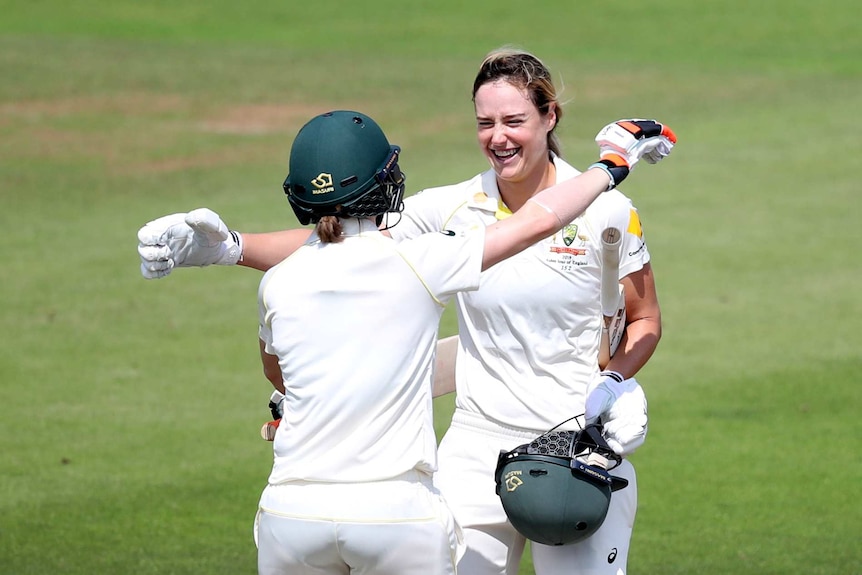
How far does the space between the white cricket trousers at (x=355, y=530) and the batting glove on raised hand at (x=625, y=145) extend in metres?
1.19

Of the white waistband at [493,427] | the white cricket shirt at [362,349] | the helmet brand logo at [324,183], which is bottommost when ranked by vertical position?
the white waistband at [493,427]

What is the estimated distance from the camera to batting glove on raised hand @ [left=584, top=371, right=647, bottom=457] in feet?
14.5

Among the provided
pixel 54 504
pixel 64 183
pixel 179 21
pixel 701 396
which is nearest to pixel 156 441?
pixel 54 504

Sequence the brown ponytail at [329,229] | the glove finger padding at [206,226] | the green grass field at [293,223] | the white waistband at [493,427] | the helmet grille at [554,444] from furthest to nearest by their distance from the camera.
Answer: the green grass field at [293,223], the white waistband at [493,427], the helmet grille at [554,444], the glove finger padding at [206,226], the brown ponytail at [329,229]

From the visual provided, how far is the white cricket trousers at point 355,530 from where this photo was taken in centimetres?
370

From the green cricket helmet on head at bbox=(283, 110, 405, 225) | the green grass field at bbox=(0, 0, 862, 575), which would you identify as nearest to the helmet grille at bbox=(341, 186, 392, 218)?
the green cricket helmet on head at bbox=(283, 110, 405, 225)

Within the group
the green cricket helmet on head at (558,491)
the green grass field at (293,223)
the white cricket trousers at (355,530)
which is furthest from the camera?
the green grass field at (293,223)

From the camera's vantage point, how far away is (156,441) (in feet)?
30.2

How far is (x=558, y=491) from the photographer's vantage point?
14.4 ft

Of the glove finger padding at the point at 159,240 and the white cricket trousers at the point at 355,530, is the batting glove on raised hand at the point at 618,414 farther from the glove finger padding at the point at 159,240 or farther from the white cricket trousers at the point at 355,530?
the glove finger padding at the point at 159,240

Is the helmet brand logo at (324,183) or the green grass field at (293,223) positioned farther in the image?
the green grass field at (293,223)

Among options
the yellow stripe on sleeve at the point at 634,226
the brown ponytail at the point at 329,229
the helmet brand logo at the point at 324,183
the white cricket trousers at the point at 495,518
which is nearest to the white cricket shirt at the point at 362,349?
the brown ponytail at the point at 329,229

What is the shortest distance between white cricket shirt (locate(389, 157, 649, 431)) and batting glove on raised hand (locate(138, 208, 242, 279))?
0.99 m

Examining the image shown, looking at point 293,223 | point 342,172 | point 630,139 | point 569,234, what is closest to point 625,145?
point 630,139
